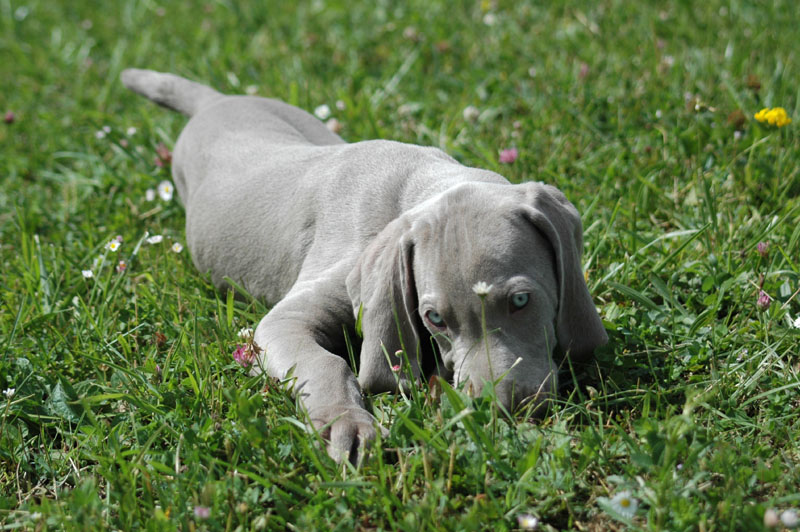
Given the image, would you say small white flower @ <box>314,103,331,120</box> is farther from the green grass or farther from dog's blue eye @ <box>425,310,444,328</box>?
dog's blue eye @ <box>425,310,444,328</box>

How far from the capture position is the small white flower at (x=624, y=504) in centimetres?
217

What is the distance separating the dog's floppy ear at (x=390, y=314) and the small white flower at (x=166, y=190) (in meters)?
2.31

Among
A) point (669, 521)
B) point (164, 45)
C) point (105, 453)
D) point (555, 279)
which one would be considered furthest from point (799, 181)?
point (164, 45)

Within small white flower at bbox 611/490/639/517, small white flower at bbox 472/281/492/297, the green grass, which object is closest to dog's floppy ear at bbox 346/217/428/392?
the green grass

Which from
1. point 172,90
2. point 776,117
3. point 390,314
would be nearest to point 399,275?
point 390,314

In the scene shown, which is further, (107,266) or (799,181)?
(107,266)

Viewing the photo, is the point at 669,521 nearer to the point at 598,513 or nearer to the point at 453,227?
the point at 598,513

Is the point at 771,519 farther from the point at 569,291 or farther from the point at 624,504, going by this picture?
the point at 569,291

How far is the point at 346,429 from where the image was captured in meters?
2.53

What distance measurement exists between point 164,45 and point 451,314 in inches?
220

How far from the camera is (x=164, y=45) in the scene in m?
7.26

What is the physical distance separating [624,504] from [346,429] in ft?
2.80

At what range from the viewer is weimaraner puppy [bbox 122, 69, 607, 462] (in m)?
2.58

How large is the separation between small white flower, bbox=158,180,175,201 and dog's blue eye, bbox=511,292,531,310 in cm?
283
